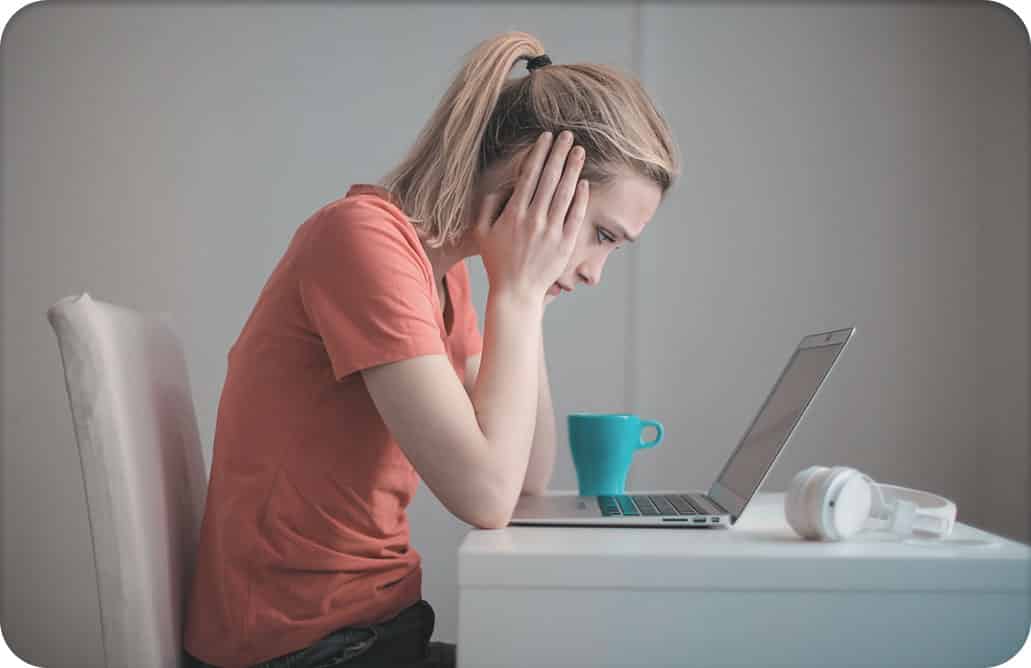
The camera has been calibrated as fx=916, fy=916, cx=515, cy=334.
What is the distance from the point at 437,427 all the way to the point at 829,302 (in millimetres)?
1704

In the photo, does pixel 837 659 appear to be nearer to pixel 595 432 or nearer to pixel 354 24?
pixel 595 432

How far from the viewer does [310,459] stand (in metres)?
0.87

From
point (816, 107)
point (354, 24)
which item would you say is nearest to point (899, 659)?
point (816, 107)

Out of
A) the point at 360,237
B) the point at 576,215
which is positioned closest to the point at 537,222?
the point at 576,215

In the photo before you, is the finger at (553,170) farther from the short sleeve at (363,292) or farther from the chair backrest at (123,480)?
the chair backrest at (123,480)

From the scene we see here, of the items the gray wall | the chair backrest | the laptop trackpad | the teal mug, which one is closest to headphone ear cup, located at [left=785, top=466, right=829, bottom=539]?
the laptop trackpad

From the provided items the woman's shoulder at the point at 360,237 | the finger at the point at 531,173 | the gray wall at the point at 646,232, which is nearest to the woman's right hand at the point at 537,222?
the finger at the point at 531,173

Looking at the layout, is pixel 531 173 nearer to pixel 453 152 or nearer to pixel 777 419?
pixel 453 152

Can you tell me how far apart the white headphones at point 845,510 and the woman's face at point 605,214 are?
357 mm

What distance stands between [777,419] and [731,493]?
0.09 metres

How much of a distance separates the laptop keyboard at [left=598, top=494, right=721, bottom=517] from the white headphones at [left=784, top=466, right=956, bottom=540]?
0.36 feet

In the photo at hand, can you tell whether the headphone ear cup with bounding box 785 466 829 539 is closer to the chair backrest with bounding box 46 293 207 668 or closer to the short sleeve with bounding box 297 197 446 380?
the short sleeve with bounding box 297 197 446 380

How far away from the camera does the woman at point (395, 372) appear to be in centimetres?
82

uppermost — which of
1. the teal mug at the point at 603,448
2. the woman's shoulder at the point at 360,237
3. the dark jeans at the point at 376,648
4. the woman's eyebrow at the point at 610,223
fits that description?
the woman's eyebrow at the point at 610,223
